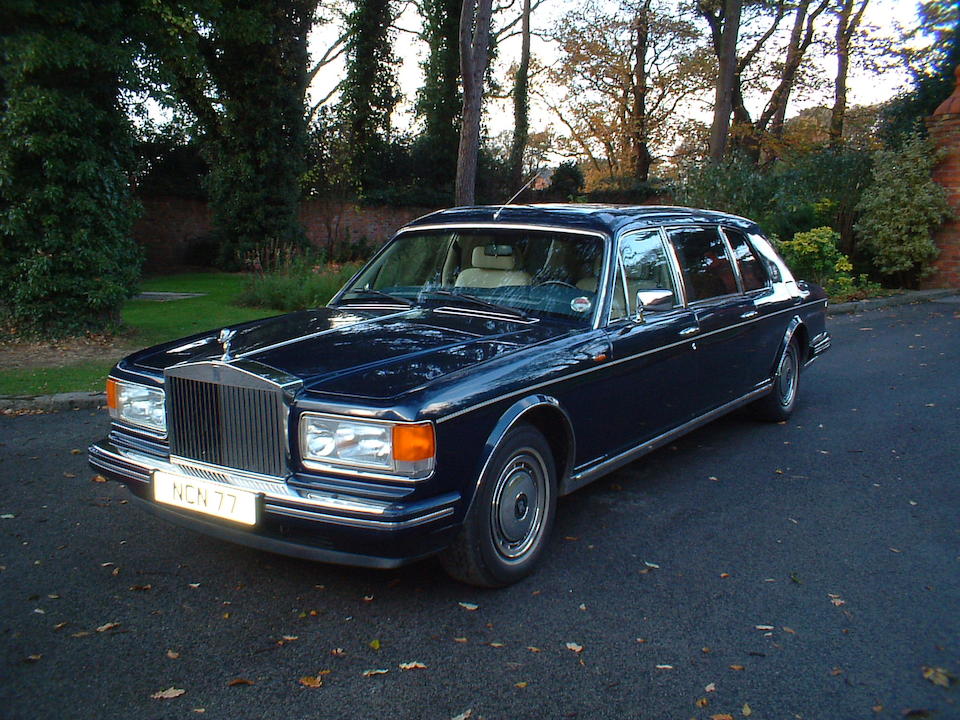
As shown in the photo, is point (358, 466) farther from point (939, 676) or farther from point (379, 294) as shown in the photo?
point (939, 676)

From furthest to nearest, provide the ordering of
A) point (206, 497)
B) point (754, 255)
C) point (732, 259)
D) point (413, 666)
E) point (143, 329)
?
point (143, 329), point (754, 255), point (732, 259), point (206, 497), point (413, 666)

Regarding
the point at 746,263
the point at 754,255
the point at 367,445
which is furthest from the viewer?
the point at 754,255

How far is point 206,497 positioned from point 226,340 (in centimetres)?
96

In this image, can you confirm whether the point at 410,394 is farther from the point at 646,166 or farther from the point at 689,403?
the point at 646,166

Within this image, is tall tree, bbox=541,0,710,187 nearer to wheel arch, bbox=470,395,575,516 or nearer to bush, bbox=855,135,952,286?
bush, bbox=855,135,952,286

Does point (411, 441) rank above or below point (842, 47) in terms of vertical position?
below

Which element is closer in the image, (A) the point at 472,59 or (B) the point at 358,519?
(B) the point at 358,519

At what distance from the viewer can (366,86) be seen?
27891mm

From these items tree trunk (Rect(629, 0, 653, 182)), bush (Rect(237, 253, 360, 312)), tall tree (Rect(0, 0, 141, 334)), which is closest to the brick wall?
bush (Rect(237, 253, 360, 312))

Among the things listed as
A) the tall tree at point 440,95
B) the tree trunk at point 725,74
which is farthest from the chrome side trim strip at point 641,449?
the tall tree at point 440,95

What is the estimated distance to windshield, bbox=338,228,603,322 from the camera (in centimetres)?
459

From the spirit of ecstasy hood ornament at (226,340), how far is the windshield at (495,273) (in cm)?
95

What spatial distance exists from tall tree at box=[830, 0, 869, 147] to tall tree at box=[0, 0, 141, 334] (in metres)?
27.9

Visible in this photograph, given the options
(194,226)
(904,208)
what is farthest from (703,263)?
(194,226)
